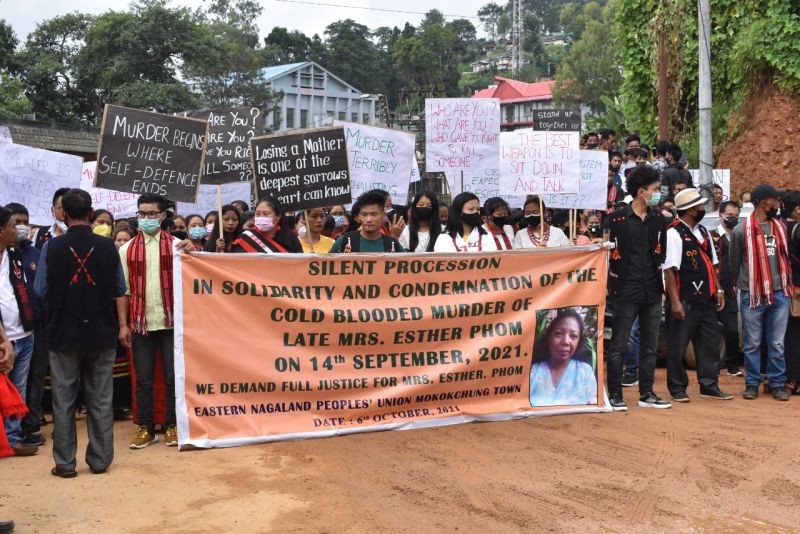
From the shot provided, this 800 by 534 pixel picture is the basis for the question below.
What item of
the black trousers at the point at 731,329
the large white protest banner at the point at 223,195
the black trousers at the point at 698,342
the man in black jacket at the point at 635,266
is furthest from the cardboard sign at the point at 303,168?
the black trousers at the point at 731,329

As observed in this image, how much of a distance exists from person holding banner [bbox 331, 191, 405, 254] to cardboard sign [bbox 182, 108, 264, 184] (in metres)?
2.16

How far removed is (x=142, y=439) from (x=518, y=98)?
85707mm

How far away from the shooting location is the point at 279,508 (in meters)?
5.99

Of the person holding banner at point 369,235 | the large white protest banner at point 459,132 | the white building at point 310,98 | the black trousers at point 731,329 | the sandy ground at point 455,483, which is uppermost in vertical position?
the white building at point 310,98

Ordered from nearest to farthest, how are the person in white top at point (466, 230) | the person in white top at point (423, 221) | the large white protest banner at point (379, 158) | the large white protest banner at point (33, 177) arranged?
the person in white top at point (466, 230)
the person in white top at point (423, 221)
the large white protest banner at point (33, 177)
the large white protest banner at point (379, 158)

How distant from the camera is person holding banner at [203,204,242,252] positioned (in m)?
9.01

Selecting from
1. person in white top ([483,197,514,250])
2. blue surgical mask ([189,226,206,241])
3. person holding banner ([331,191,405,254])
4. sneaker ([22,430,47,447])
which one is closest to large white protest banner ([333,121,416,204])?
blue surgical mask ([189,226,206,241])

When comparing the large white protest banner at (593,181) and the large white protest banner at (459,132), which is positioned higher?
the large white protest banner at (459,132)

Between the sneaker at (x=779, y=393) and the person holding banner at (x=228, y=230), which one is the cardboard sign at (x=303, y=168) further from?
the sneaker at (x=779, y=393)

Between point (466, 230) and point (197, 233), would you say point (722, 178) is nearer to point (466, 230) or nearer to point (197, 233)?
point (466, 230)

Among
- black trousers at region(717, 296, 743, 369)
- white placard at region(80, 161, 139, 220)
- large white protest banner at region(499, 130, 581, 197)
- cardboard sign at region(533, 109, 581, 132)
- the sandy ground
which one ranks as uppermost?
cardboard sign at region(533, 109, 581, 132)

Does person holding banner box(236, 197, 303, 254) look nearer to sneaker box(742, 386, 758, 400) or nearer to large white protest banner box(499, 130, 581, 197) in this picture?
large white protest banner box(499, 130, 581, 197)

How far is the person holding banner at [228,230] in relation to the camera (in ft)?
29.6

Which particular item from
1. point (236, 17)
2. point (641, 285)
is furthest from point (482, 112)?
point (236, 17)
